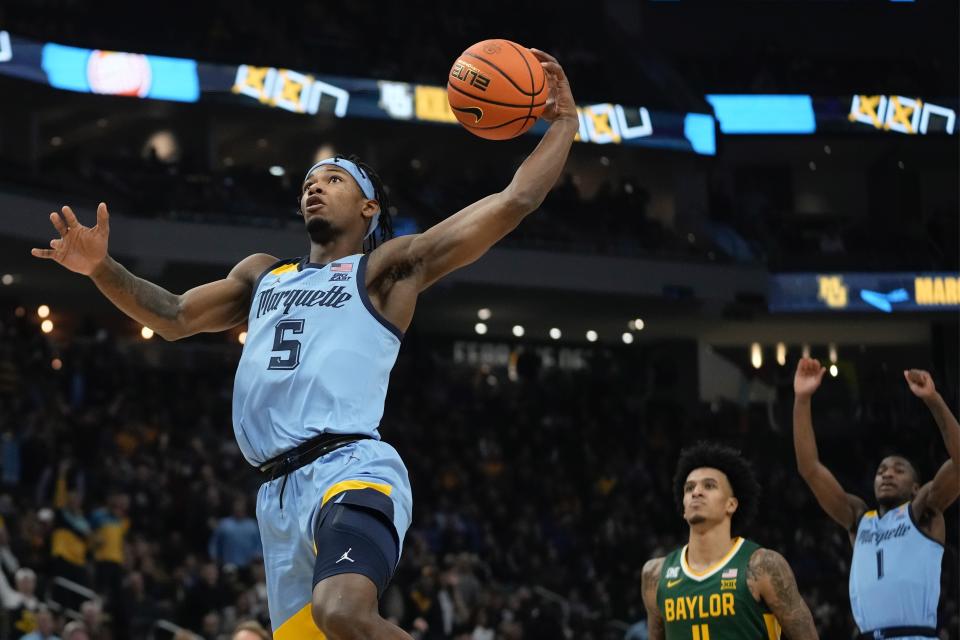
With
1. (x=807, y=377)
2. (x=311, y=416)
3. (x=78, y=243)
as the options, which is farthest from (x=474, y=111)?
(x=807, y=377)

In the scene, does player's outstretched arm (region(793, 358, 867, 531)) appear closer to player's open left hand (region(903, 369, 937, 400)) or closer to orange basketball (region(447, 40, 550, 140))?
player's open left hand (region(903, 369, 937, 400))

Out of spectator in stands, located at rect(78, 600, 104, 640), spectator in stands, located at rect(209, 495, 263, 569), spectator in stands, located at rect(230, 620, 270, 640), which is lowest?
spectator in stands, located at rect(230, 620, 270, 640)

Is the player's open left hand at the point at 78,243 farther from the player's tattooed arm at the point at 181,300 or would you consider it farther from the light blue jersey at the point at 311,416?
the light blue jersey at the point at 311,416

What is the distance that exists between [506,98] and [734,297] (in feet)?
74.2

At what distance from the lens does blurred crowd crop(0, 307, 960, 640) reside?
50.4 ft

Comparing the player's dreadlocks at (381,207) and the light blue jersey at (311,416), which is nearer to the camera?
the light blue jersey at (311,416)

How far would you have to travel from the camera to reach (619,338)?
32062mm

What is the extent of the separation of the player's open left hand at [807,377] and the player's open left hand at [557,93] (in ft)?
10.6

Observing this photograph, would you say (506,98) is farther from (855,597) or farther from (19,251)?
(19,251)

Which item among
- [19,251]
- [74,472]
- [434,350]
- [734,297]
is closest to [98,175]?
[19,251]

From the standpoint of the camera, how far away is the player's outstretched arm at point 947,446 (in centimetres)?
805

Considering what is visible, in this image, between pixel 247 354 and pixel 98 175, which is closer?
pixel 247 354

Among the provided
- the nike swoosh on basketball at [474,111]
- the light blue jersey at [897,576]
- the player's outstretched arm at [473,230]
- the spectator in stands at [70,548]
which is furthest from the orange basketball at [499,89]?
the spectator in stands at [70,548]

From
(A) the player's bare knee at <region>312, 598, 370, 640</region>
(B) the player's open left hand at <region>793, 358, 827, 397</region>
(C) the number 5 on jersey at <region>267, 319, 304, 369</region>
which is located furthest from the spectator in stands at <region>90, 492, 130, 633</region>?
(A) the player's bare knee at <region>312, 598, 370, 640</region>
